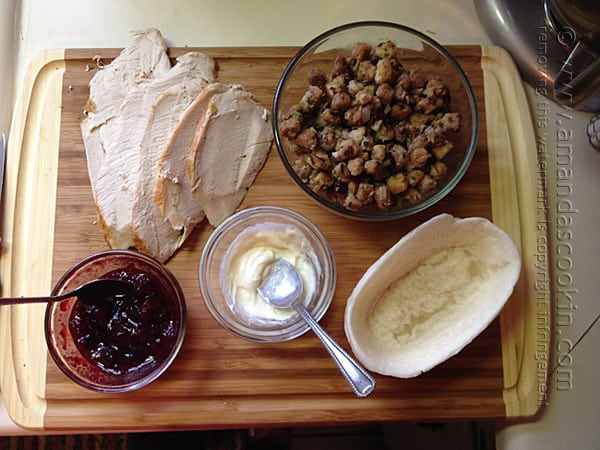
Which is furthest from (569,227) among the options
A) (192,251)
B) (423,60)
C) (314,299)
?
(192,251)

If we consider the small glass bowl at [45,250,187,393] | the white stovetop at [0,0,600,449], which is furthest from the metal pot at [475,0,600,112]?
the small glass bowl at [45,250,187,393]

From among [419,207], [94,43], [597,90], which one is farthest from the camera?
[94,43]

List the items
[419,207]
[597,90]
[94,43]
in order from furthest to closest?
[94,43]
[597,90]
[419,207]

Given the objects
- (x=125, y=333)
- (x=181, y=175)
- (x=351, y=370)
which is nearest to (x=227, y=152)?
(x=181, y=175)

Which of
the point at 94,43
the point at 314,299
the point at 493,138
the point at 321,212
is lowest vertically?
the point at 314,299

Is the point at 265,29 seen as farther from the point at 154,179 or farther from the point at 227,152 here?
the point at 154,179

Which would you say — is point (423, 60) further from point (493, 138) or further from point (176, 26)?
point (176, 26)

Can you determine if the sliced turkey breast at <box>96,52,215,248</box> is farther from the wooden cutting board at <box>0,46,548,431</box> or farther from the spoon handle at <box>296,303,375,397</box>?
the spoon handle at <box>296,303,375,397</box>
